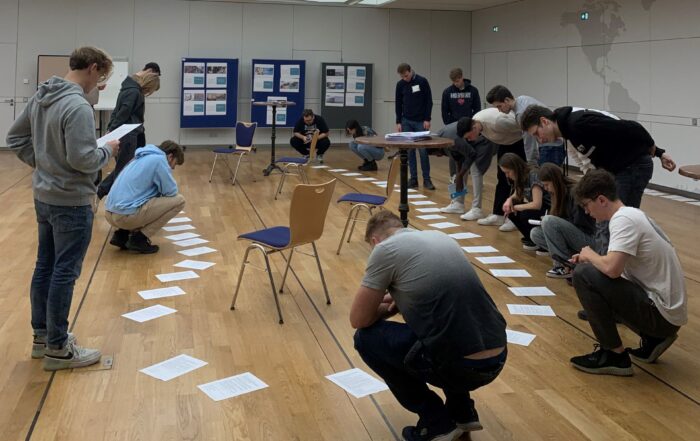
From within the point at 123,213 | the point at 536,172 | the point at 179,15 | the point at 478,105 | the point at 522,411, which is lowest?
the point at 522,411

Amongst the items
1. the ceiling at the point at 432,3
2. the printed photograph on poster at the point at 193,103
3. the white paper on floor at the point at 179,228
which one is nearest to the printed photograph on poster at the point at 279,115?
the printed photograph on poster at the point at 193,103

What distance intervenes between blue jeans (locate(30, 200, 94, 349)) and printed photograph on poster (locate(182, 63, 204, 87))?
10.7 metres

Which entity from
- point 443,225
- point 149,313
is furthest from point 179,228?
point 443,225

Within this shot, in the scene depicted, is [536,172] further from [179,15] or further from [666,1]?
[179,15]

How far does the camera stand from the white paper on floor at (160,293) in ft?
15.0

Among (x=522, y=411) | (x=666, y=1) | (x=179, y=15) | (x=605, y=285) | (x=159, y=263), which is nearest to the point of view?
(x=522, y=411)

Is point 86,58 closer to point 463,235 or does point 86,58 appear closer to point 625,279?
point 625,279

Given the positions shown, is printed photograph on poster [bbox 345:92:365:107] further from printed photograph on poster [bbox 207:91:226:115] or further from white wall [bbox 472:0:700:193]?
white wall [bbox 472:0:700:193]

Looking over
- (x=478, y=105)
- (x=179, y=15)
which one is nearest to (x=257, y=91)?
(x=179, y=15)

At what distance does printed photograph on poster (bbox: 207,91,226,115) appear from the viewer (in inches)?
538

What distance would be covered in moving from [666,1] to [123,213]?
24.9 ft

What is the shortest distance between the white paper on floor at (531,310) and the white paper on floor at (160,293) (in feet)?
7.34

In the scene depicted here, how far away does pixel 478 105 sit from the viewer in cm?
956

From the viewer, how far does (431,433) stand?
2.62m
